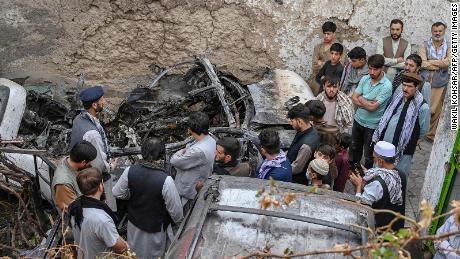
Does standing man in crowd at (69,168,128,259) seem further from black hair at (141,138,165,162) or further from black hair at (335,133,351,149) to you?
black hair at (335,133,351,149)

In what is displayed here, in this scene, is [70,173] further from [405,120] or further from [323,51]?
[323,51]

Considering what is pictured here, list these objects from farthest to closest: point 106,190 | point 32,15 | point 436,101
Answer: point 32,15, point 436,101, point 106,190

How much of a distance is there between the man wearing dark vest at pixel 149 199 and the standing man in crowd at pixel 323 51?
4.26 meters

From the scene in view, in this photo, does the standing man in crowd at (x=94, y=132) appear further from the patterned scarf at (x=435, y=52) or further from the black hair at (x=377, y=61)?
the patterned scarf at (x=435, y=52)

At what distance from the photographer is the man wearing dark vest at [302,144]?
238 inches

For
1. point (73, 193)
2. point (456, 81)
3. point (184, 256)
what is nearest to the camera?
point (184, 256)

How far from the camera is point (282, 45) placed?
33.1ft

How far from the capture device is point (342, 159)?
6211mm

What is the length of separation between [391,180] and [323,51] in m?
4.36

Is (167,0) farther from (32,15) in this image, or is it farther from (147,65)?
(32,15)

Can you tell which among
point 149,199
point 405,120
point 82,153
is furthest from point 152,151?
point 405,120

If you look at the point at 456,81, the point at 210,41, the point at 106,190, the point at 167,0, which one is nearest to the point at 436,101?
the point at 456,81

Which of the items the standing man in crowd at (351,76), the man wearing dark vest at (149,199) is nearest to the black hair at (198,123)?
the man wearing dark vest at (149,199)

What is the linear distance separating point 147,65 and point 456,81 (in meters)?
5.24
